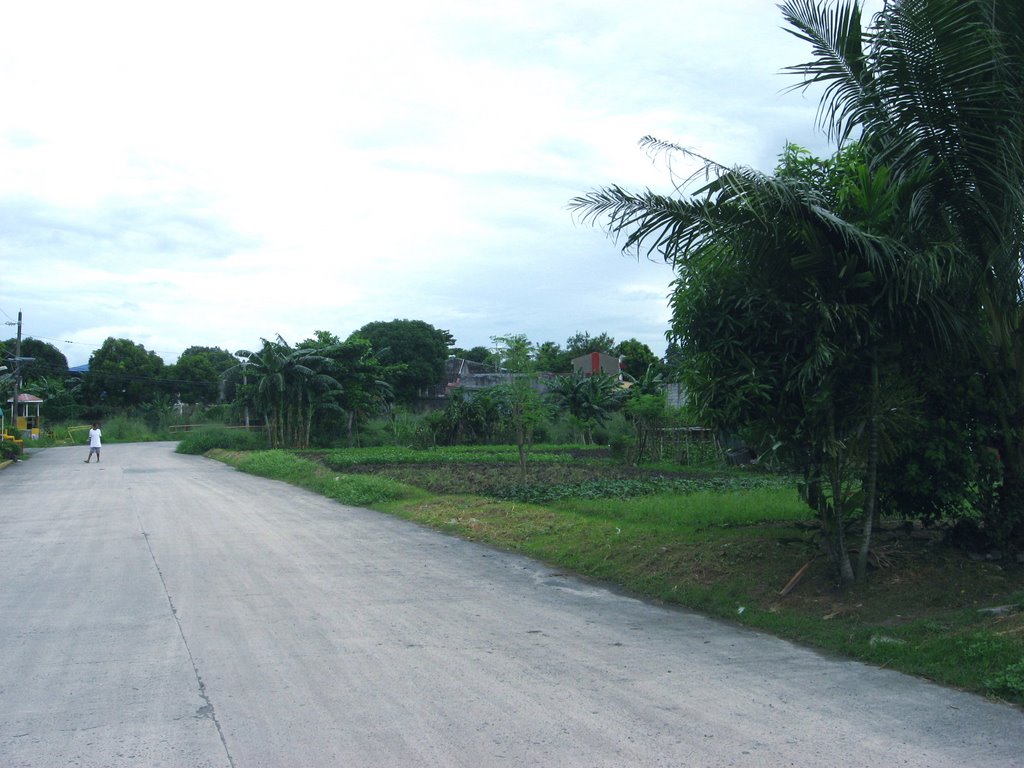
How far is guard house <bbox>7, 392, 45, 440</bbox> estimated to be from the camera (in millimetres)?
53825

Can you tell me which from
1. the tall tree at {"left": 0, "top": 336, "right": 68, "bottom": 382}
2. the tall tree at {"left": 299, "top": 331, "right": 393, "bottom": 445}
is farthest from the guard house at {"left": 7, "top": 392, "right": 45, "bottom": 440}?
the tall tree at {"left": 299, "top": 331, "right": 393, "bottom": 445}

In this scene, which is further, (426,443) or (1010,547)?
(426,443)

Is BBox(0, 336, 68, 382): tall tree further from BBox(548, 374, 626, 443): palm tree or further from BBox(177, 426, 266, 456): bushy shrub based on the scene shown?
BBox(548, 374, 626, 443): palm tree

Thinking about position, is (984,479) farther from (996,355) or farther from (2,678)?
(2,678)

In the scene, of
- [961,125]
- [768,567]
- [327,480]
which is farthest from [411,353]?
[961,125]

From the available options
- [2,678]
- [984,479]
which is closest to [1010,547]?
[984,479]

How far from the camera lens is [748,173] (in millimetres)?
8539

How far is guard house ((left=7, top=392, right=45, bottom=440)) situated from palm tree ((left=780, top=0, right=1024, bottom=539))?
152 feet

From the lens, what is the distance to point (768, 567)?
399 inches

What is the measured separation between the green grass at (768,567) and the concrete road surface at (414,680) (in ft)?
1.39

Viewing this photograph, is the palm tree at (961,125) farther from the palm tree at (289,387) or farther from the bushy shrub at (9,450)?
the bushy shrub at (9,450)

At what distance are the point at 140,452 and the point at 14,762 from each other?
136ft

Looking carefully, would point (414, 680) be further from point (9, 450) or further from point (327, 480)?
point (9, 450)

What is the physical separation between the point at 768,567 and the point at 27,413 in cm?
6834
